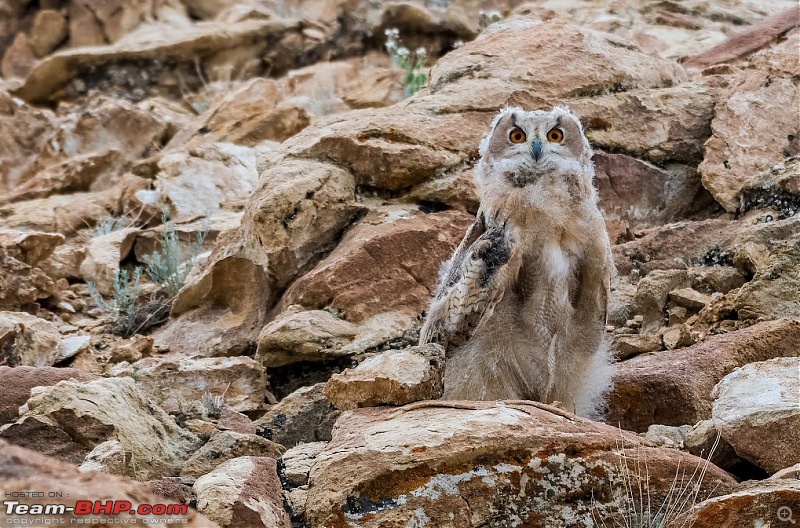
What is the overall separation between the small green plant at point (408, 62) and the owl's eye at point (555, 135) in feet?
15.8

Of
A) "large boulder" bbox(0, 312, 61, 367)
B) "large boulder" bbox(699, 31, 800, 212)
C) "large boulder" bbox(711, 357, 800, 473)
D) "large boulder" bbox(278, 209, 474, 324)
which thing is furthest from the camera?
"large boulder" bbox(699, 31, 800, 212)

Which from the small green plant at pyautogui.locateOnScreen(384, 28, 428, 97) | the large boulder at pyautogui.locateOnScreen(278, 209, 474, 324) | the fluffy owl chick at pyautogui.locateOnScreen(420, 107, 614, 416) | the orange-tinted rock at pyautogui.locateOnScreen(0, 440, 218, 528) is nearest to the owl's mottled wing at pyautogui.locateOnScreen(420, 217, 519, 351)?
the fluffy owl chick at pyautogui.locateOnScreen(420, 107, 614, 416)

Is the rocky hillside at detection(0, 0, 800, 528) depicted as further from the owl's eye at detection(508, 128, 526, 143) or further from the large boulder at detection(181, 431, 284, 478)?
the owl's eye at detection(508, 128, 526, 143)

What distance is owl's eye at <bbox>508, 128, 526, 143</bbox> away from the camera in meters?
6.20

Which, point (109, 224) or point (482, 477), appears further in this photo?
point (109, 224)

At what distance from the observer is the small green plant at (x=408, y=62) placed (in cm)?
1142

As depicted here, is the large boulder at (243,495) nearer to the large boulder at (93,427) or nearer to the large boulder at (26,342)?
the large boulder at (93,427)

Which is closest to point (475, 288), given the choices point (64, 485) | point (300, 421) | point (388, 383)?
point (388, 383)

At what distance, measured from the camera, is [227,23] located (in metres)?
15.7

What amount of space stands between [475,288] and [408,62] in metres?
7.33

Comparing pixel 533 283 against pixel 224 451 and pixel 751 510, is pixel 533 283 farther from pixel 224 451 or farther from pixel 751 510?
pixel 751 510

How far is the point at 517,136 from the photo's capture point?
6.23m

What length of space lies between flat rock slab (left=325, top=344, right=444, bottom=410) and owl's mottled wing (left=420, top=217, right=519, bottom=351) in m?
0.72

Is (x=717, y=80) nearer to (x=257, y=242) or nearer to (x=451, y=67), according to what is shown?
(x=451, y=67)
